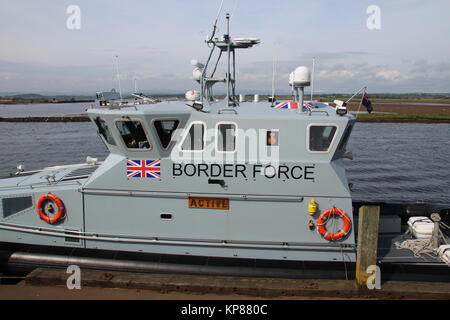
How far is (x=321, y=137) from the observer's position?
567 cm

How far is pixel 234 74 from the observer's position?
21.6 feet

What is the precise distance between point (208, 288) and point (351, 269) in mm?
2389

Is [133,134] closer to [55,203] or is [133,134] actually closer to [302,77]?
[55,203]

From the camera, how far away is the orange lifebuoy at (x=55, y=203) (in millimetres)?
6168

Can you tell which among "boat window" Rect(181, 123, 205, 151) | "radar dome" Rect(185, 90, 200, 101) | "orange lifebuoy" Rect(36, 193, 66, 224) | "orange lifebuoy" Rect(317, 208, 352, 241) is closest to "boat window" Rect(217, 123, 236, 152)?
"boat window" Rect(181, 123, 205, 151)

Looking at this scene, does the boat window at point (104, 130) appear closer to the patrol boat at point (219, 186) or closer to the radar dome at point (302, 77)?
the patrol boat at point (219, 186)

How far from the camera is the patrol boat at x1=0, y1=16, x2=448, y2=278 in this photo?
569 cm

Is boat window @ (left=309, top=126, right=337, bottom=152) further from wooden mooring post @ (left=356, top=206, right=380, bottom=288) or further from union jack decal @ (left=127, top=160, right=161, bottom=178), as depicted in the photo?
union jack decal @ (left=127, top=160, right=161, bottom=178)

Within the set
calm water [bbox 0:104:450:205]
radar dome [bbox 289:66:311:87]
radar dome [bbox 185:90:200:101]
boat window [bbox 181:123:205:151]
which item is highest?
radar dome [bbox 289:66:311:87]

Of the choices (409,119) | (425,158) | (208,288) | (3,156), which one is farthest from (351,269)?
(409,119)

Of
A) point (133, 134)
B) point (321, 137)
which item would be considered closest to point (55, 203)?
point (133, 134)

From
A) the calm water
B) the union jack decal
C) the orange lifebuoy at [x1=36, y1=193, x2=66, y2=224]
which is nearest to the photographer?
the union jack decal

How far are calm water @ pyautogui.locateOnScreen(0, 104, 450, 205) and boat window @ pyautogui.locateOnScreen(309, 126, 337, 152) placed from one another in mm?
9408

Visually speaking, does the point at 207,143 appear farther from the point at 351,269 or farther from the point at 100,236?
the point at 351,269
